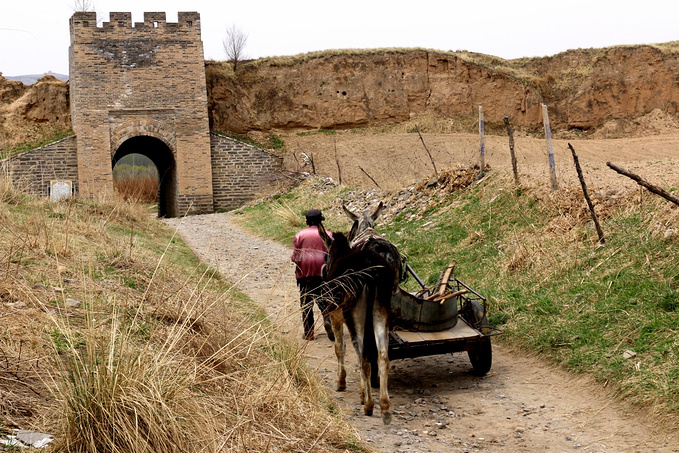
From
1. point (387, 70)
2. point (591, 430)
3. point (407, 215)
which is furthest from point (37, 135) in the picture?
point (591, 430)

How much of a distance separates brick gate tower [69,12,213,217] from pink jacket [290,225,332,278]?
2027 centimetres

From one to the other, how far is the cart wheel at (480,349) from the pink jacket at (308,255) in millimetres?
1820

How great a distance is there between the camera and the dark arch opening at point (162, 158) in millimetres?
29766

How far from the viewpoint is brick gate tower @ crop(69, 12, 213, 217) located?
27938mm

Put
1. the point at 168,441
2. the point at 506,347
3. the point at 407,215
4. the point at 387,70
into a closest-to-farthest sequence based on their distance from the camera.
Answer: the point at 168,441 → the point at 506,347 → the point at 407,215 → the point at 387,70

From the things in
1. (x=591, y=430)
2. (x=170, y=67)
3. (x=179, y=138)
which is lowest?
(x=591, y=430)

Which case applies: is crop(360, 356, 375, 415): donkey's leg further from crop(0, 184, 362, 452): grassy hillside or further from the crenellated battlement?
the crenellated battlement

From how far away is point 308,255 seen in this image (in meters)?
8.05

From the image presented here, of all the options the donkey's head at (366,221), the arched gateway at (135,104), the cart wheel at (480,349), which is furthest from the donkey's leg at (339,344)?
the arched gateway at (135,104)

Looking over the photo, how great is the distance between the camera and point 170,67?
1131 inches

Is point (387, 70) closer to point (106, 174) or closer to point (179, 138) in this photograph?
point (179, 138)

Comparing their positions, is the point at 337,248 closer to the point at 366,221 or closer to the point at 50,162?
the point at 366,221

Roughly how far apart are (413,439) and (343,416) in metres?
0.61

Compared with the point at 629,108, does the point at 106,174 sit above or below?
below
